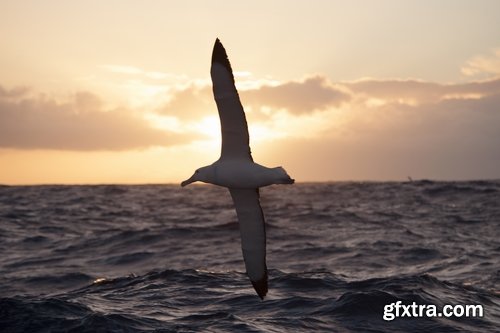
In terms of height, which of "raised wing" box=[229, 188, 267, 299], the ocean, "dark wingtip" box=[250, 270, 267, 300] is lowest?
the ocean

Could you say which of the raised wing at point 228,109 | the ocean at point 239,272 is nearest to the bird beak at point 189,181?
the raised wing at point 228,109

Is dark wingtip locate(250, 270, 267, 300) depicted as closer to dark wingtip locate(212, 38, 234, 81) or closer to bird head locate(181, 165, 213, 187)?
bird head locate(181, 165, 213, 187)

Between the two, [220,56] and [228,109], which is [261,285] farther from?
[220,56]

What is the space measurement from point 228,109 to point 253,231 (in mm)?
2659

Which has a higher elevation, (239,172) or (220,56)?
(220,56)

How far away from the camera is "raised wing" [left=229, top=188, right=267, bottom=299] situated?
39.5 feet

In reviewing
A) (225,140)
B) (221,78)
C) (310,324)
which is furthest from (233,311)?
(221,78)

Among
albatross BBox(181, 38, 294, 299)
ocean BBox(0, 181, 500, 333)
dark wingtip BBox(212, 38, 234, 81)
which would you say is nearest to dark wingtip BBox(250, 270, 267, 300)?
albatross BBox(181, 38, 294, 299)

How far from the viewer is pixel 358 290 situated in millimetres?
15898

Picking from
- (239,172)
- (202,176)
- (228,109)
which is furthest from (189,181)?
(228,109)

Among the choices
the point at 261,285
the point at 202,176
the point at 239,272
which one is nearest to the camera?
the point at 202,176

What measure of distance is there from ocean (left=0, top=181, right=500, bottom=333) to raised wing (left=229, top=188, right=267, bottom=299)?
3.97 feet

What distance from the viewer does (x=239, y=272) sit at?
19000 millimetres

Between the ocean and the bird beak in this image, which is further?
the ocean
